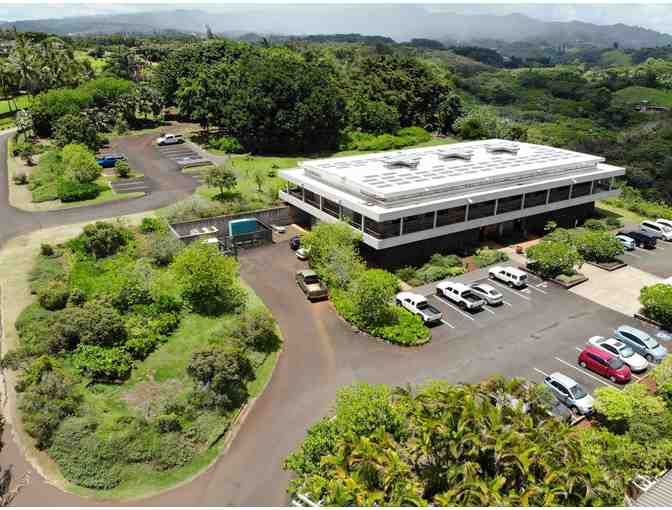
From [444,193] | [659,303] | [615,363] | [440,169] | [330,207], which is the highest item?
[440,169]

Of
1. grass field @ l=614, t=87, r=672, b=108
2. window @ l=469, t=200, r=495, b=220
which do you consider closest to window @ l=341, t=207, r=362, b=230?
window @ l=469, t=200, r=495, b=220

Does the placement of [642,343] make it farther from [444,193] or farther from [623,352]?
[444,193]

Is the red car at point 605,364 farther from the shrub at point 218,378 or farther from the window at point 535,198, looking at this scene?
the window at point 535,198

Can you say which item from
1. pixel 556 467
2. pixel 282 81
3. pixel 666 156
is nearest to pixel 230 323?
pixel 556 467

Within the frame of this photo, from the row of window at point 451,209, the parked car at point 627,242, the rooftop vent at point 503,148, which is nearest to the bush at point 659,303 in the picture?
the parked car at point 627,242

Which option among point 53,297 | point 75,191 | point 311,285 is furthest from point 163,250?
point 75,191

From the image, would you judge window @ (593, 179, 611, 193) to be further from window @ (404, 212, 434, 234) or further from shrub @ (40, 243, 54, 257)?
shrub @ (40, 243, 54, 257)
